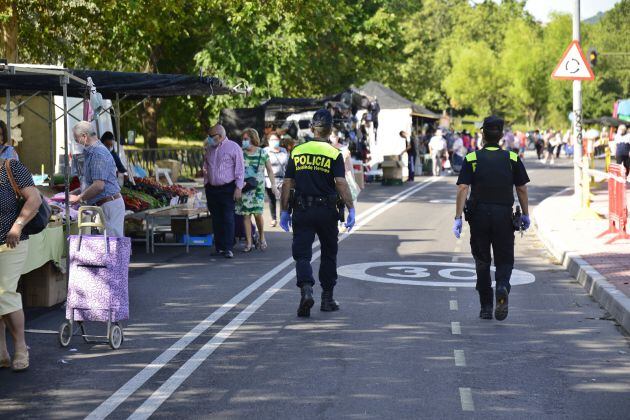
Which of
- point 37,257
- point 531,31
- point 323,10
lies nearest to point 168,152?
point 323,10

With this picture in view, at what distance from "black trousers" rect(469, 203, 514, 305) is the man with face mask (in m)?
3.72

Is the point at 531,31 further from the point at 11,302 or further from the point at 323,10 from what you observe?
the point at 11,302

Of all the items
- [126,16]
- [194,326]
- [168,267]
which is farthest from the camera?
[126,16]

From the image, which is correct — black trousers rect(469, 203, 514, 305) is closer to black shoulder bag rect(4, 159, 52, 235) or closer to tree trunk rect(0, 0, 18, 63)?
black shoulder bag rect(4, 159, 52, 235)

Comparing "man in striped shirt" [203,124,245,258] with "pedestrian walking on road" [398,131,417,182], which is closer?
"man in striped shirt" [203,124,245,258]

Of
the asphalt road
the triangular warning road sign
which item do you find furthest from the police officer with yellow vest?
the triangular warning road sign

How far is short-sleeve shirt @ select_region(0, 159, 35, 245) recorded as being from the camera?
→ 8000mm

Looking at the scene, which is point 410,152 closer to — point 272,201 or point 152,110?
point 152,110

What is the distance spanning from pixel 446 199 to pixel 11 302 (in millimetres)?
21240

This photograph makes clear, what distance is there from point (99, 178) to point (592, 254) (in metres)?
6.88

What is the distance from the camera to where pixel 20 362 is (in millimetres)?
7949

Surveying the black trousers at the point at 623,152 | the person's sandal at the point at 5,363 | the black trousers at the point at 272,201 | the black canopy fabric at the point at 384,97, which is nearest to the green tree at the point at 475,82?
the black canopy fabric at the point at 384,97

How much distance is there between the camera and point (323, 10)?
3378 cm

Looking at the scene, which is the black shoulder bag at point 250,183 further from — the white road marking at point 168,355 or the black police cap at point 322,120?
the black police cap at point 322,120
